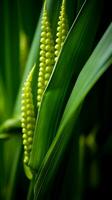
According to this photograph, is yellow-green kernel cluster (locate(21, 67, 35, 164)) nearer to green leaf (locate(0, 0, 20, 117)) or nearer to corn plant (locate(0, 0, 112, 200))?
corn plant (locate(0, 0, 112, 200))

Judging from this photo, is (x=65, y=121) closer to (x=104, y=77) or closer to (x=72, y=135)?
(x=72, y=135)

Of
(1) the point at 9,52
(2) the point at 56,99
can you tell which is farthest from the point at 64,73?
(1) the point at 9,52

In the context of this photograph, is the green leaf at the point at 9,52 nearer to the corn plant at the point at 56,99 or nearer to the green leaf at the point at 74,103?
the corn plant at the point at 56,99

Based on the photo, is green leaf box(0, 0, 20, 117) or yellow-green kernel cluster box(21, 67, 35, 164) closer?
yellow-green kernel cluster box(21, 67, 35, 164)

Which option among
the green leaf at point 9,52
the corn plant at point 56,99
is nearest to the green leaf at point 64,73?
the corn plant at point 56,99

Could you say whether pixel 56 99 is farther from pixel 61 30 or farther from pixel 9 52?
pixel 9 52

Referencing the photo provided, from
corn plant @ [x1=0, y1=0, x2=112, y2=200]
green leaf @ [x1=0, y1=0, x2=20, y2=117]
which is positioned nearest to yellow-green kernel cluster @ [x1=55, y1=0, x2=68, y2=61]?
corn plant @ [x1=0, y1=0, x2=112, y2=200]

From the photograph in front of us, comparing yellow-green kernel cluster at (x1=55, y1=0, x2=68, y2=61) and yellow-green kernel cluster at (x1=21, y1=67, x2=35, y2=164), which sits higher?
yellow-green kernel cluster at (x1=55, y1=0, x2=68, y2=61)

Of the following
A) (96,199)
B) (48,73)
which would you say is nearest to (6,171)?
(96,199)
